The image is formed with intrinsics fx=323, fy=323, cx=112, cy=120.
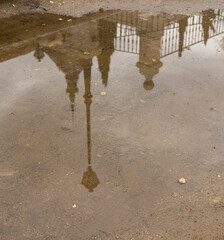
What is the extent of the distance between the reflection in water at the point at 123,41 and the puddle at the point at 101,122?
36 mm

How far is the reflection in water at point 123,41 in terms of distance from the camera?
7461 millimetres

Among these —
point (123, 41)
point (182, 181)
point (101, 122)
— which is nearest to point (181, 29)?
point (123, 41)

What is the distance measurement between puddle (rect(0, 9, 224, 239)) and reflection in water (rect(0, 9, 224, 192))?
0.04 metres

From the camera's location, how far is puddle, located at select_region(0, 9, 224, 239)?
4281 mm

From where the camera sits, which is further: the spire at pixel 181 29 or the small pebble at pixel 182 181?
the spire at pixel 181 29

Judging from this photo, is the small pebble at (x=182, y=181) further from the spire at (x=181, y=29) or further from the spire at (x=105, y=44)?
the spire at (x=181, y=29)

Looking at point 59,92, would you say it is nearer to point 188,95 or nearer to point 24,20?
point 188,95

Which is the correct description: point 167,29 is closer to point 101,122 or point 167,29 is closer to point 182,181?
point 101,122

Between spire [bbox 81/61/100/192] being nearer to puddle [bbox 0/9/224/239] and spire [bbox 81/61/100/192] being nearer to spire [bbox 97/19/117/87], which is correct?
puddle [bbox 0/9/224/239]

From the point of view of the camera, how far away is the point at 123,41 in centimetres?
890

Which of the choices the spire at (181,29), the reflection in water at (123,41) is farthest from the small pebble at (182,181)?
the spire at (181,29)

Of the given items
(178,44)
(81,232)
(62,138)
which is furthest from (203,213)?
(178,44)

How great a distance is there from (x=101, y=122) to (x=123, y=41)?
386 centimetres

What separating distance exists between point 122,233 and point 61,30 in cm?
699
